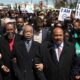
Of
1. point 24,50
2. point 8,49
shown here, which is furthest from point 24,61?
point 8,49

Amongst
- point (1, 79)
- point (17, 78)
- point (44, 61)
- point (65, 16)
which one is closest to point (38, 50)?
point (44, 61)

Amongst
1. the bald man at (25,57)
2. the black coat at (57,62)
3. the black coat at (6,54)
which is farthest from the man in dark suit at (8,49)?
the black coat at (57,62)

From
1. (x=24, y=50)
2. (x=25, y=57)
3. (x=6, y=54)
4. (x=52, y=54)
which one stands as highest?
(x=52, y=54)

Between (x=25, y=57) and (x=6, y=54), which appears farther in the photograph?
(x=6, y=54)

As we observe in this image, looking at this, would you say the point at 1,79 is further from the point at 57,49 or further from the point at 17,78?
the point at 57,49

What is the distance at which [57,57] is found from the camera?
656 cm

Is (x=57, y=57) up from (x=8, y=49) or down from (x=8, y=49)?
up

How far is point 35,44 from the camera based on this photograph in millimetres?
7348

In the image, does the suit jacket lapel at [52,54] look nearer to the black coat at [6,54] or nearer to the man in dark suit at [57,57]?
the man in dark suit at [57,57]

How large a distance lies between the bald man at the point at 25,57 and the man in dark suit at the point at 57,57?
22.6 inches

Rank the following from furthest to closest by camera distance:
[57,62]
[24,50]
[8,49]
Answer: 1. [8,49]
2. [24,50]
3. [57,62]

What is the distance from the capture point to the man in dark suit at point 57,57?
6.54 m

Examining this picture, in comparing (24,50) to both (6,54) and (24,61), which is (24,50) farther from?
(6,54)

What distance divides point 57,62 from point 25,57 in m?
0.83
